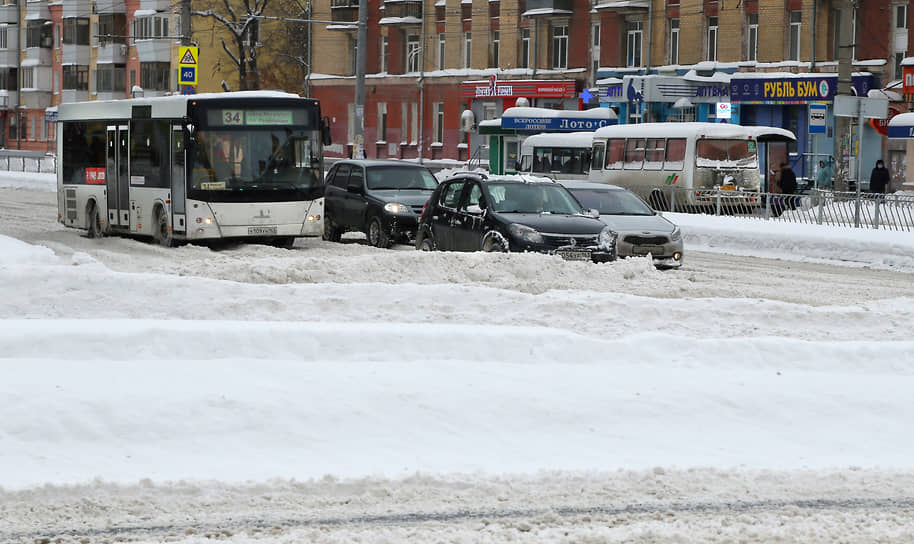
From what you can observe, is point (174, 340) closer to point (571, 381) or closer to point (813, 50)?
point (571, 381)

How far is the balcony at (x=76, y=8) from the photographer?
294 ft

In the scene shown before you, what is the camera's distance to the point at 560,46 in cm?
5972

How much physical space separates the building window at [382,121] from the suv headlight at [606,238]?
166ft

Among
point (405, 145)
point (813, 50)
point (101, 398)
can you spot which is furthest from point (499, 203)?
point (405, 145)

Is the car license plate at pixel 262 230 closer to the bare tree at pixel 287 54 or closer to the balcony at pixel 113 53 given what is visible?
the bare tree at pixel 287 54

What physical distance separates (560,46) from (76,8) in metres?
42.5

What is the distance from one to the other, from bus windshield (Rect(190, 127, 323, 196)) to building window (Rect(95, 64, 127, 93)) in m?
68.0

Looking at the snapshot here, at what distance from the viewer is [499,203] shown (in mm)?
18906

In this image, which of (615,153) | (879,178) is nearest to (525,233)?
(615,153)

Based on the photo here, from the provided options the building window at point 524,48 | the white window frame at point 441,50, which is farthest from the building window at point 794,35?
the white window frame at point 441,50

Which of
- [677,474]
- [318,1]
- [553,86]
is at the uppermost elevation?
[318,1]

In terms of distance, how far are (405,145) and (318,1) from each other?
35.3 ft

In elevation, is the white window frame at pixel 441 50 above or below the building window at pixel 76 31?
below

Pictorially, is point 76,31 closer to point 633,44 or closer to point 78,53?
point 78,53
